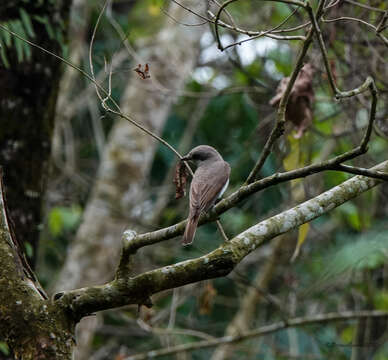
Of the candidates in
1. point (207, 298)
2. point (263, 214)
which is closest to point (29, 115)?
point (207, 298)

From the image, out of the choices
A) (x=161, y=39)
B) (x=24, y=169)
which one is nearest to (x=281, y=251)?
(x=161, y=39)

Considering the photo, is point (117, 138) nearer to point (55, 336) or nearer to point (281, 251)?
point (281, 251)

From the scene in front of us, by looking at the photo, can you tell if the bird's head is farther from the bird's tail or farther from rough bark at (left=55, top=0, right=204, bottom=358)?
rough bark at (left=55, top=0, right=204, bottom=358)

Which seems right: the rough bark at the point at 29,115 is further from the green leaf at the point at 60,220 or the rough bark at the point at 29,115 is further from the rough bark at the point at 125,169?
the green leaf at the point at 60,220

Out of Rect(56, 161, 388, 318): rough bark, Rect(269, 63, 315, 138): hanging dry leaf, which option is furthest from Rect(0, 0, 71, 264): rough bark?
Rect(56, 161, 388, 318): rough bark

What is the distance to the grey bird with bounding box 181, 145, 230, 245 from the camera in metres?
3.77

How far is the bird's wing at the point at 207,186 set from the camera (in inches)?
157

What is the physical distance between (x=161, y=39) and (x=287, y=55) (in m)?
1.66

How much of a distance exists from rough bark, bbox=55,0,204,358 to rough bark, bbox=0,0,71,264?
2027 millimetres

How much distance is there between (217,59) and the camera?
8.62 metres

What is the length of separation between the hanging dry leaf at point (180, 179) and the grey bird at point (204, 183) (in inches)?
2.4

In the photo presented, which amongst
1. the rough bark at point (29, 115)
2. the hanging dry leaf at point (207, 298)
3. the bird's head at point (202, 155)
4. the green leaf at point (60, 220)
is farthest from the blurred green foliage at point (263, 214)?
the rough bark at point (29, 115)

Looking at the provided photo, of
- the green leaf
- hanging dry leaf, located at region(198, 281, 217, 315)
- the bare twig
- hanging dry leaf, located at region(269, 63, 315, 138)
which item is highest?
hanging dry leaf, located at region(269, 63, 315, 138)

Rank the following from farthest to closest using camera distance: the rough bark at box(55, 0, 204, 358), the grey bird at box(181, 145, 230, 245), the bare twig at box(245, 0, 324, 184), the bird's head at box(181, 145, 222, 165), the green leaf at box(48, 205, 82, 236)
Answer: the green leaf at box(48, 205, 82, 236) → the rough bark at box(55, 0, 204, 358) → the bird's head at box(181, 145, 222, 165) → the grey bird at box(181, 145, 230, 245) → the bare twig at box(245, 0, 324, 184)
